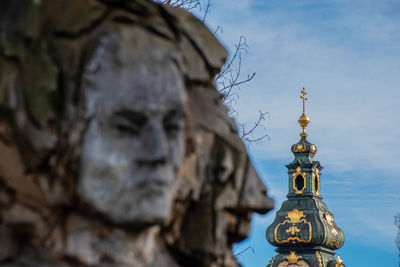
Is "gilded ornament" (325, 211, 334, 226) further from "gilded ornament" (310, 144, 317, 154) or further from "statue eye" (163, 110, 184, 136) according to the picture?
"statue eye" (163, 110, 184, 136)

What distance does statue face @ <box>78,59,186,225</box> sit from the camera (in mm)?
2957

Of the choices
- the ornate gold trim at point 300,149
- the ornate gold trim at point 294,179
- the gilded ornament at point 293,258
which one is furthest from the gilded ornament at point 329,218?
the ornate gold trim at point 300,149

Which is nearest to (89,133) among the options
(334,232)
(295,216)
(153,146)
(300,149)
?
(153,146)

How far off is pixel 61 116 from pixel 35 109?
104 millimetres

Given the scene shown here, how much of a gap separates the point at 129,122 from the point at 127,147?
0.10m

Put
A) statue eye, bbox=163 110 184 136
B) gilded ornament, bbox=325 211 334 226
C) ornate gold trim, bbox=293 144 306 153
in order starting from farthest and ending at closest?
ornate gold trim, bbox=293 144 306 153 < gilded ornament, bbox=325 211 334 226 < statue eye, bbox=163 110 184 136

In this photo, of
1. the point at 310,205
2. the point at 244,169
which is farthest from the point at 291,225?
the point at 244,169

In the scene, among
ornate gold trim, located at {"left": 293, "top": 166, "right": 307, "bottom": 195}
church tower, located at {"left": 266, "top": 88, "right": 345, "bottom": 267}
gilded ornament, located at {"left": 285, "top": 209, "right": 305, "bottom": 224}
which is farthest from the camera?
ornate gold trim, located at {"left": 293, "top": 166, "right": 307, "bottom": 195}

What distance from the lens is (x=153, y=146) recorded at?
3.02 m

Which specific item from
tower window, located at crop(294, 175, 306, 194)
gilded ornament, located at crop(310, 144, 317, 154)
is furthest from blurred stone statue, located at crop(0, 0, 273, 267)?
gilded ornament, located at crop(310, 144, 317, 154)

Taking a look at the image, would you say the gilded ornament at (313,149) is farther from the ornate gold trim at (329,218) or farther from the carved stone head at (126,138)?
the carved stone head at (126,138)

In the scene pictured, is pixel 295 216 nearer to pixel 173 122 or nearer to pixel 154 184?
pixel 173 122

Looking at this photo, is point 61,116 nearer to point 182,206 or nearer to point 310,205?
point 182,206

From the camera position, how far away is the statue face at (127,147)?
9.70ft
